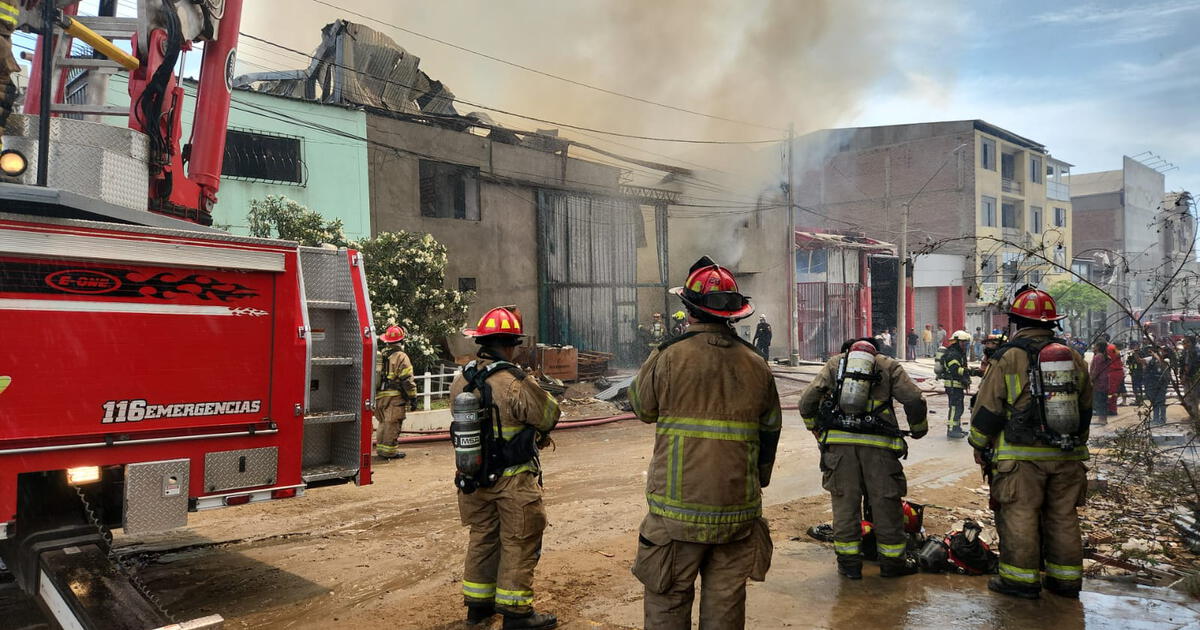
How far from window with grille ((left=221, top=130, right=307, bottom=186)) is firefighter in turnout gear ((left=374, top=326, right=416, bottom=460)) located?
7736 mm

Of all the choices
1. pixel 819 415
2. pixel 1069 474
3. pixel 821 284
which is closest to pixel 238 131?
pixel 819 415

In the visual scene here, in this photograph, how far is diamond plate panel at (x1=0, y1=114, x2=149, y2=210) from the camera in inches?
170

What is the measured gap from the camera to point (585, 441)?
1145 cm

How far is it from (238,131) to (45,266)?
1281cm

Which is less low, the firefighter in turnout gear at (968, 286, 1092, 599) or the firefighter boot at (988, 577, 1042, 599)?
the firefighter in turnout gear at (968, 286, 1092, 599)

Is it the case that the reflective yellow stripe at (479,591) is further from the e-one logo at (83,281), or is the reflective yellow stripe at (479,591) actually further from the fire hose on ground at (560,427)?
the fire hose on ground at (560,427)

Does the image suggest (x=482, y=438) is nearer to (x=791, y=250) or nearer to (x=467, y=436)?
(x=467, y=436)

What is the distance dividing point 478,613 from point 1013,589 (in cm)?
316

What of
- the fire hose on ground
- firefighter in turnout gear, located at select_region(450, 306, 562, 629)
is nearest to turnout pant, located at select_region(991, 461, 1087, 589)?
firefighter in turnout gear, located at select_region(450, 306, 562, 629)

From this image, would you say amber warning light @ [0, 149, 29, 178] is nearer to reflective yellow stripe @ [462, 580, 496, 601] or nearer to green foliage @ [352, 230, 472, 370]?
reflective yellow stripe @ [462, 580, 496, 601]

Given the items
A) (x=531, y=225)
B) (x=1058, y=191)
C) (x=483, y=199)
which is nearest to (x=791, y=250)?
(x=531, y=225)

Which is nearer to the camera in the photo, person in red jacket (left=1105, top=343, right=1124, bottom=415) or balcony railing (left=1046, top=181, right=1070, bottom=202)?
person in red jacket (left=1105, top=343, right=1124, bottom=415)

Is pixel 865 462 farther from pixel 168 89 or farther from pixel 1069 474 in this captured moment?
pixel 168 89

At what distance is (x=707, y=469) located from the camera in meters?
3.14
